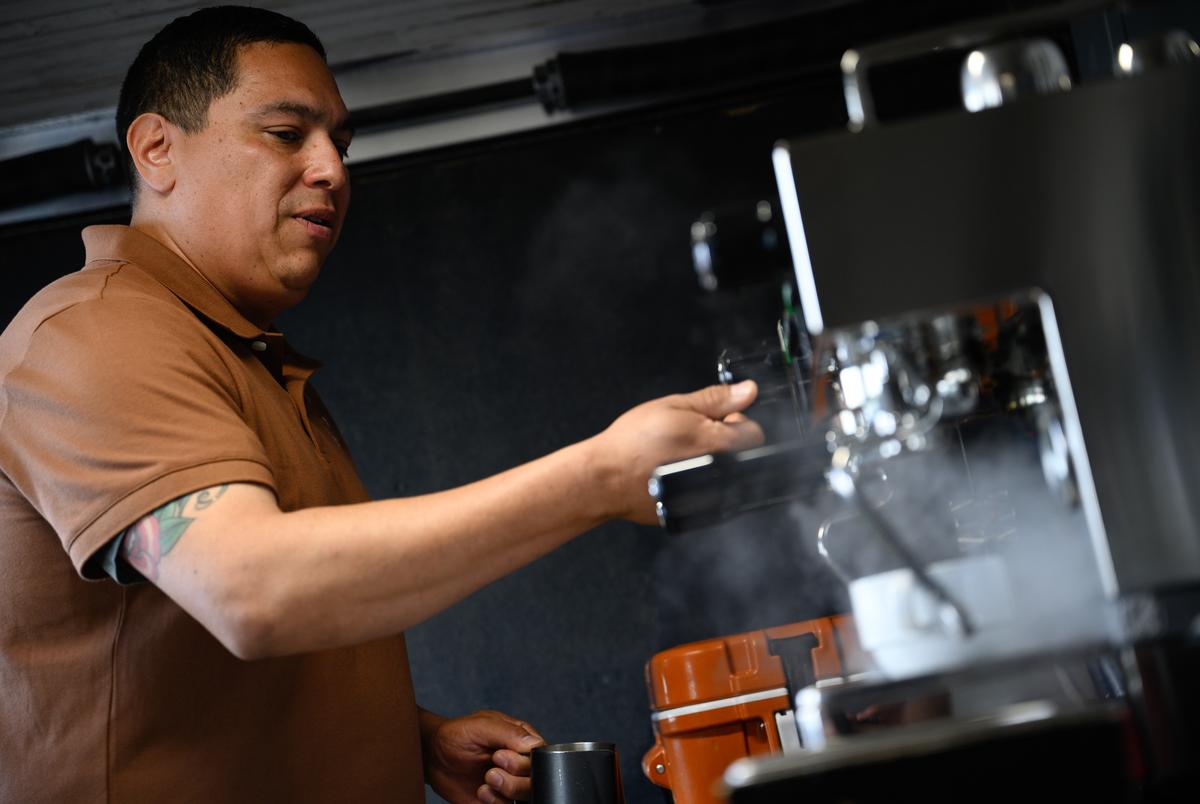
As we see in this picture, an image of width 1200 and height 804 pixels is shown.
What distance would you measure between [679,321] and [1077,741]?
2.27 metres

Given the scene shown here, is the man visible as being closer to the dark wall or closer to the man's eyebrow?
the man's eyebrow

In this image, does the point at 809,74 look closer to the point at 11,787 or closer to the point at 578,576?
the point at 578,576

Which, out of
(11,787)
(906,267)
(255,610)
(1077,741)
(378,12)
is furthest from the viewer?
(378,12)

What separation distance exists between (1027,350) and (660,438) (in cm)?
29

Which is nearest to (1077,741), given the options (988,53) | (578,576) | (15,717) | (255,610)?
(988,53)

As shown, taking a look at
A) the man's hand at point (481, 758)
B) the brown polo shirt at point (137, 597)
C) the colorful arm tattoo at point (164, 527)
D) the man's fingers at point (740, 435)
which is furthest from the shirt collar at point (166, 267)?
the man's fingers at point (740, 435)

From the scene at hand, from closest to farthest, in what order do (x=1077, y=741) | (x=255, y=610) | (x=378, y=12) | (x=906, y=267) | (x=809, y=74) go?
(x=1077, y=741), (x=906, y=267), (x=255, y=610), (x=378, y=12), (x=809, y=74)

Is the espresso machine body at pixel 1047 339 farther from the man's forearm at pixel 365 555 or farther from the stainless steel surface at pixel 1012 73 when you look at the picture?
the man's forearm at pixel 365 555

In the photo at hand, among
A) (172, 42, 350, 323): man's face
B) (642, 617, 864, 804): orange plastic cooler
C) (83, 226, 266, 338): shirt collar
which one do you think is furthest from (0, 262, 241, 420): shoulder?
(642, 617, 864, 804): orange plastic cooler

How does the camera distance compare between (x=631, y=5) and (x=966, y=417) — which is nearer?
(x=966, y=417)

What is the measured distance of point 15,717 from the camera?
120 cm

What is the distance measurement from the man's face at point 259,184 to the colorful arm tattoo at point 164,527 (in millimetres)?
550

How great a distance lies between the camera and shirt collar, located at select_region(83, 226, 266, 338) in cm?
139

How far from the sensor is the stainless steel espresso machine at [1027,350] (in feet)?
2.43
